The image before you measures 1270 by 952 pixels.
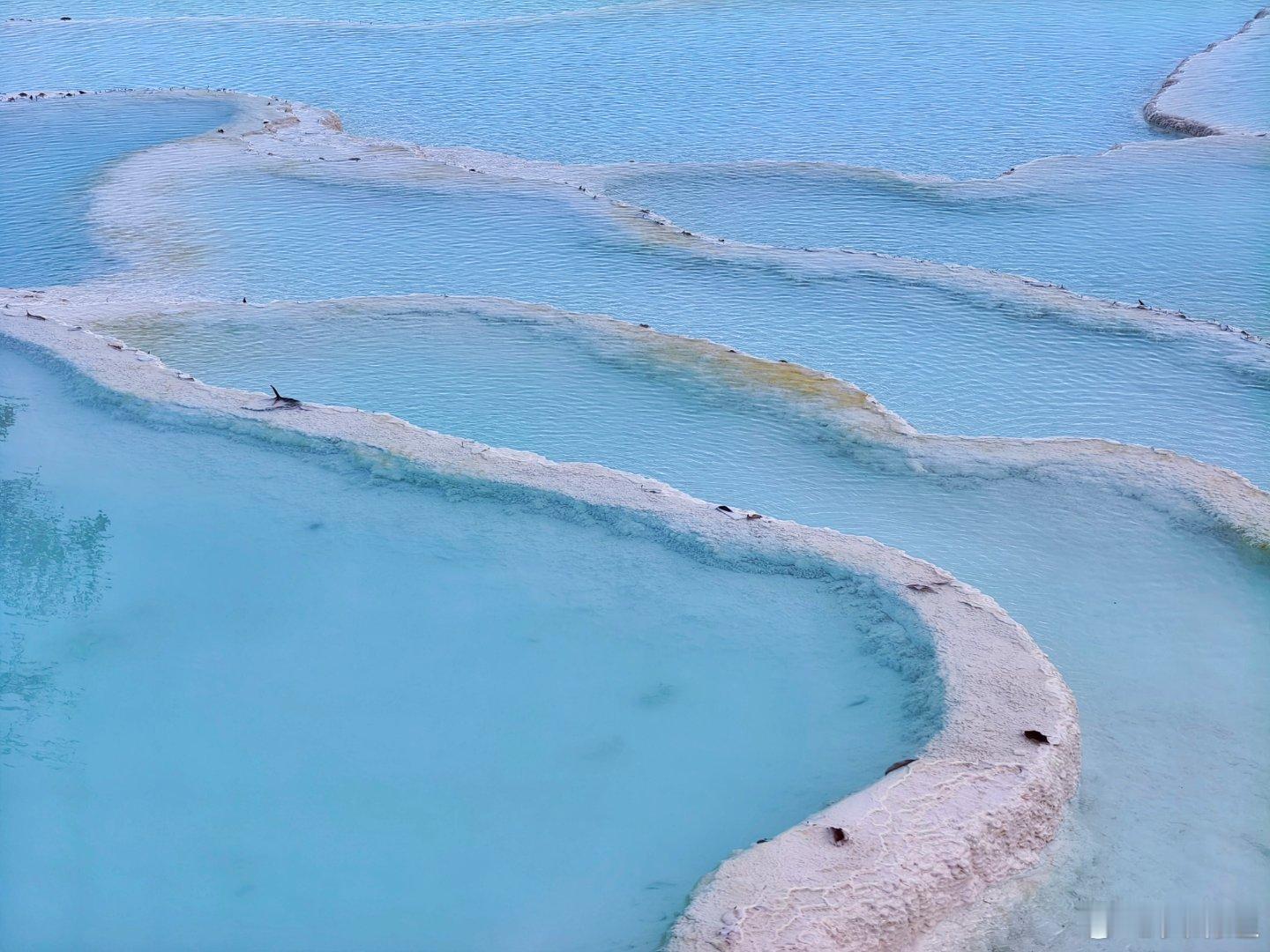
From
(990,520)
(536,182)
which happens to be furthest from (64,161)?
(990,520)

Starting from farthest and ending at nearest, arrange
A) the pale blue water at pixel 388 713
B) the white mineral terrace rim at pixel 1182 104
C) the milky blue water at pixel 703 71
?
1. the milky blue water at pixel 703 71
2. the white mineral terrace rim at pixel 1182 104
3. the pale blue water at pixel 388 713

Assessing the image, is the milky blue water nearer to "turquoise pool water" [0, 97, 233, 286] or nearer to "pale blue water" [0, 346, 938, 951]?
"turquoise pool water" [0, 97, 233, 286]

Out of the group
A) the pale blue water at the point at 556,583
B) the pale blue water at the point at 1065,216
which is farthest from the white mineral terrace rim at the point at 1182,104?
the pale blue water at the point at 556,583

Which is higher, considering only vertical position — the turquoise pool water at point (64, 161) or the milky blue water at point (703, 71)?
the milky blue water at point (703, 71)

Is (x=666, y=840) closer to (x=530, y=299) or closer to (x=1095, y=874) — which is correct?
(x=1095, y=874)

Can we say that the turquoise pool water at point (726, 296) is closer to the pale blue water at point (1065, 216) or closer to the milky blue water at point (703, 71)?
the pale blue water at point (1065, 216)

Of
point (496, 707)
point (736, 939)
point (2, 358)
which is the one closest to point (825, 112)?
point (2, 358)
